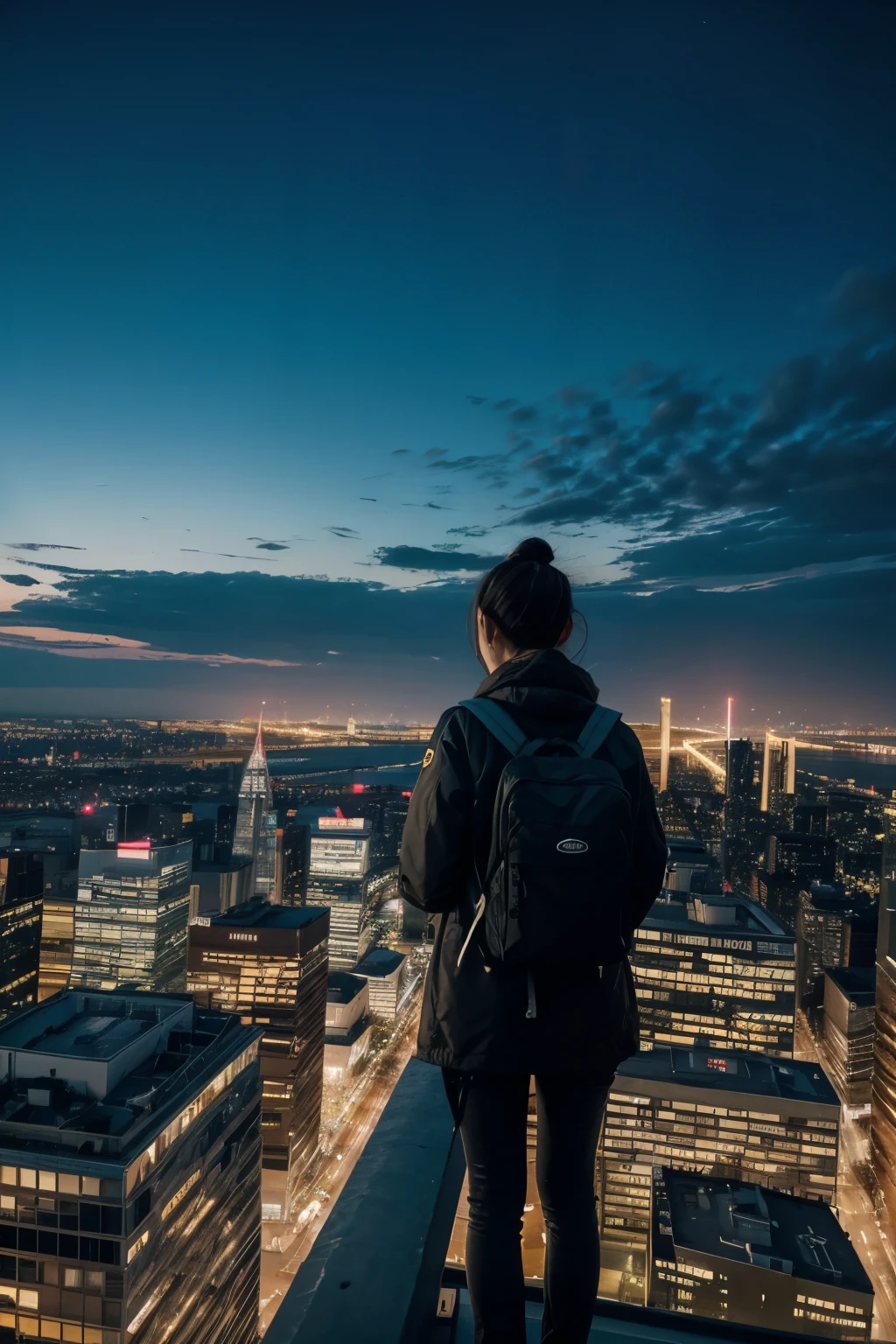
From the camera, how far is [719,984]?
18.8 metres

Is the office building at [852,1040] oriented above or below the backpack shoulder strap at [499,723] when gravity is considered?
below

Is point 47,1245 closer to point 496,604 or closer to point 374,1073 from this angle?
point 496,604

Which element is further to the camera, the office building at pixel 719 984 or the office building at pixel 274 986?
the office building at pixel 719 984

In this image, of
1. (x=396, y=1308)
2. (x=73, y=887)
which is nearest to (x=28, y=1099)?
(x=396, y=1308)

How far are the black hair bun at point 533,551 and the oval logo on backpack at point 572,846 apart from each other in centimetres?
52

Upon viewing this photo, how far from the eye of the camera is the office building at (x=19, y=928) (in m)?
20.0

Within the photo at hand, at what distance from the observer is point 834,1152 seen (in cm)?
1328

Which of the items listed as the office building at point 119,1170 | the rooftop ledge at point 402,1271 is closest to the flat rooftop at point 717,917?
the office building at point 119,1170

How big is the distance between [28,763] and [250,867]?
17.0 m

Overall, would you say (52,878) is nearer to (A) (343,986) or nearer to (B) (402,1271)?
(A) (343,986)

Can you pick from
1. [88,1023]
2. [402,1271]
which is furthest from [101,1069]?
[402,1271]

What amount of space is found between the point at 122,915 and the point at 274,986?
379 inches

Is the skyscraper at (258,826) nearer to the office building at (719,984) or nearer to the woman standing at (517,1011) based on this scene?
the office building at (719,984)

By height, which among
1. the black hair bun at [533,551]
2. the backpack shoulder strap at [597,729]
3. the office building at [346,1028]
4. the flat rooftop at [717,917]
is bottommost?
the office building at [346,1028]
